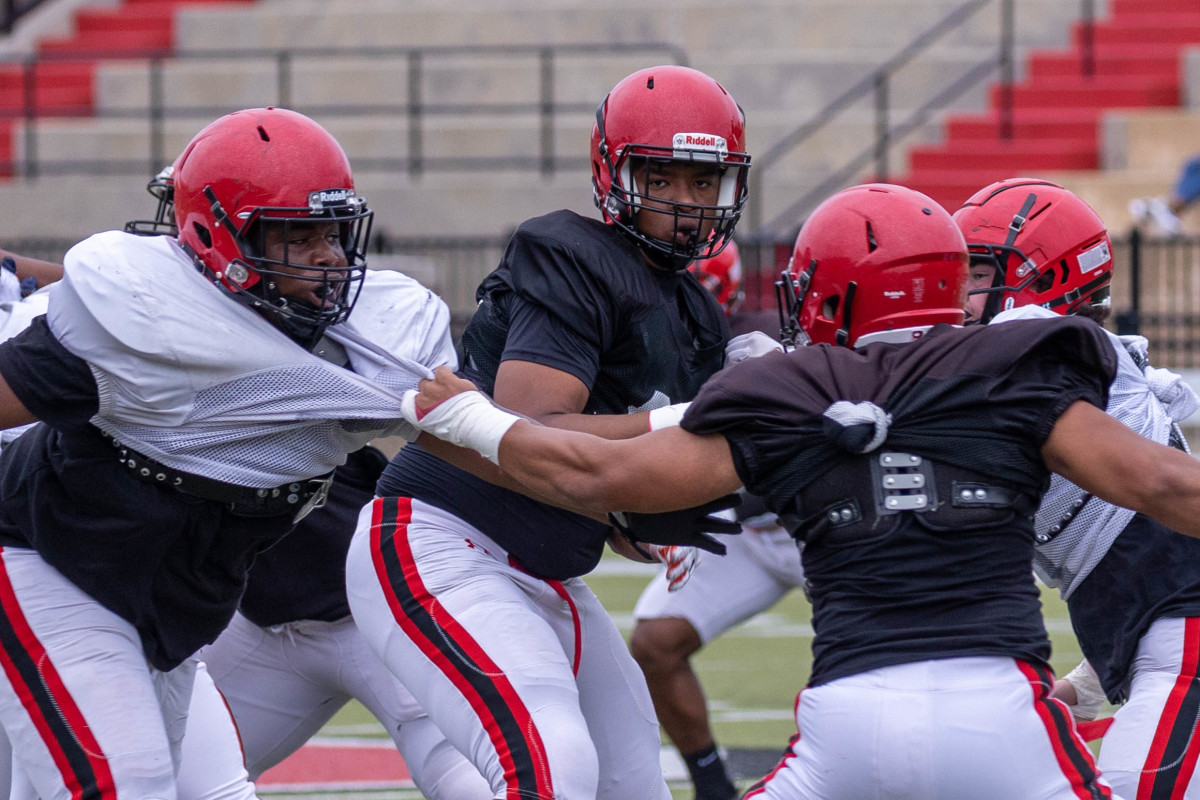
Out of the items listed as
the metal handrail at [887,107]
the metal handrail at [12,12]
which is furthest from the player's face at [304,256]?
the metal handrail at [12,12]

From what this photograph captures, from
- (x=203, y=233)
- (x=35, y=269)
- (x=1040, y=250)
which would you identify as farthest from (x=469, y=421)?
(x=35, y=269)

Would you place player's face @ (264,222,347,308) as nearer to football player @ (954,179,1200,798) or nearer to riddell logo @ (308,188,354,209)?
riddell logo @ (308,188,354,209)

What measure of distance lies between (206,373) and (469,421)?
1.59 feet

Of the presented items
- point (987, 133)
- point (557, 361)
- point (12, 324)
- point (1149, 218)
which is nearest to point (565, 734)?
point (557, 361)

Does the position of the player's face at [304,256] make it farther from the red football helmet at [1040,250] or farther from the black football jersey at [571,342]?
the red football helmet at [1040,250]

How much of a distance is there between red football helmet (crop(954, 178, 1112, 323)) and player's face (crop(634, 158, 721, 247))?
567mm

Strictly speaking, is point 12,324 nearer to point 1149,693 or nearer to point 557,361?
point 557,361

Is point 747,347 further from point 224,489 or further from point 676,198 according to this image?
point 224,489

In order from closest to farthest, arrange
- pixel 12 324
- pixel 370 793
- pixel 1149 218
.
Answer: pixel 12 324
pixel 370 793
pixel 1149 218

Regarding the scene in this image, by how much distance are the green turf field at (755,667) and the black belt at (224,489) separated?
7.95 feet

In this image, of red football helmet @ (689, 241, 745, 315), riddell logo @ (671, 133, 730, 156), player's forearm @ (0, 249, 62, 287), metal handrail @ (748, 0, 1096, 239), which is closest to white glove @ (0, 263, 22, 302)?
player's forearm @ (0, 249, 62, 287)

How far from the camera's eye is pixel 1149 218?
13070 millimetres

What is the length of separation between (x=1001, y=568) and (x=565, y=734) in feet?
3.06

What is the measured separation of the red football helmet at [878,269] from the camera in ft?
10.2
